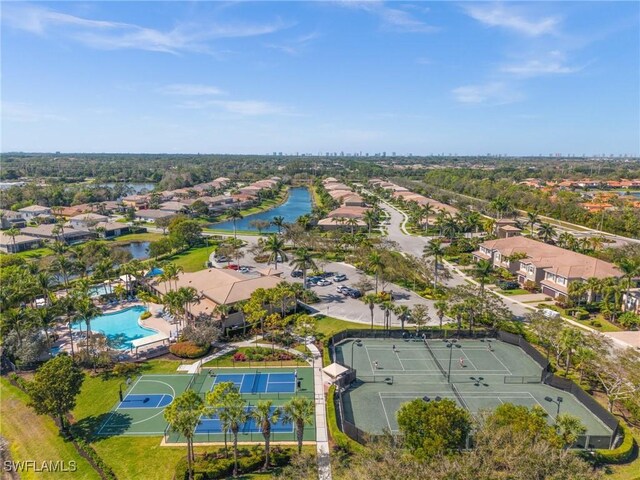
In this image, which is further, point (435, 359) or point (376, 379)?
point (435, 359)

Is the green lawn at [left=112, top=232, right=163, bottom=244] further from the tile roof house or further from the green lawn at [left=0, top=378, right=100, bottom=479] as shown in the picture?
the tile roof house

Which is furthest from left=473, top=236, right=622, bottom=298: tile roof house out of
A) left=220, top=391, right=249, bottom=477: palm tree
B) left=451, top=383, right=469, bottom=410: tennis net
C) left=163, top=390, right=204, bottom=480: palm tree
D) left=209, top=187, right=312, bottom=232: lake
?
left=209, top=187, right=312, bottom=232: lake

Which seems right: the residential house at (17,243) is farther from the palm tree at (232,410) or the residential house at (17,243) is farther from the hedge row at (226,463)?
the palm tree at (232,410)

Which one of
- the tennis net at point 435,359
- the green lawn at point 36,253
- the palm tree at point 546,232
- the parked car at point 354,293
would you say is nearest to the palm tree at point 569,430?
the tennis net at point 435,359

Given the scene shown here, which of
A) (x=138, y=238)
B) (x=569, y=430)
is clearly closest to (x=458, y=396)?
(x=569, y=430)

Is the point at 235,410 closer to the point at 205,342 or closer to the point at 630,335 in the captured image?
the point at 205,342

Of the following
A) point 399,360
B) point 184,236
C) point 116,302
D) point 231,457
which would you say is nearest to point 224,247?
point 184,236

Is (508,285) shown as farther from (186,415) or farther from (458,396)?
(186,415)
